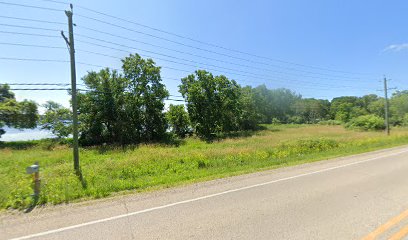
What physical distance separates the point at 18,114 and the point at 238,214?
3279 cm

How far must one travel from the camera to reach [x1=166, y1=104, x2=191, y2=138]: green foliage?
3544 cm

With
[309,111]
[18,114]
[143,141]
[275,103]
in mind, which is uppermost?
[275,103]

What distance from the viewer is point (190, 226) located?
430cm

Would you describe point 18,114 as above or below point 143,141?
above

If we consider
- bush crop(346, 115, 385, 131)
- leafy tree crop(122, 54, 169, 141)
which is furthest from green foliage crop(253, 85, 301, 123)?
leafy tree crop(122, 54, 169, 141)

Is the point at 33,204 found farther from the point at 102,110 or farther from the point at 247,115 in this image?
the point at 247,115

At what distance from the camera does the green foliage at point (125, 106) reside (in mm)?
26078

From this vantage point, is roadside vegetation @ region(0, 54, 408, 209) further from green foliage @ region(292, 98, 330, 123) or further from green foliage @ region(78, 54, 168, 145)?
green foliage @ region(292, 98, 330, 123)

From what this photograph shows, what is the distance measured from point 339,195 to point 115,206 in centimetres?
586

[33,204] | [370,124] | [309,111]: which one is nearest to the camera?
[33,204]

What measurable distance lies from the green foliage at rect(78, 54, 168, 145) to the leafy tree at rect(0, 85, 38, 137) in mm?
7690

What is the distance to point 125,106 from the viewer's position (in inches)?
1093

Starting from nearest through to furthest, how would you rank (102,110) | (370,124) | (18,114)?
(102,110), (18,114), (370,124)

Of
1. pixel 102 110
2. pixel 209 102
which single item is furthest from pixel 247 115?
pixel 102 110
